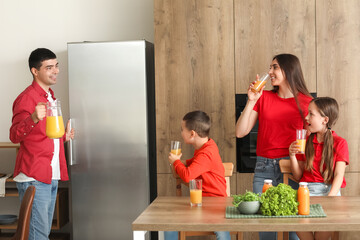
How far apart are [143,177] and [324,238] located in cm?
170

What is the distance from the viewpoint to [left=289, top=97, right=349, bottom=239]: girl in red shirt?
106 inches

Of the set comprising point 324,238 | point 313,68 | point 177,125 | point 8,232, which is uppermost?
point 313,68

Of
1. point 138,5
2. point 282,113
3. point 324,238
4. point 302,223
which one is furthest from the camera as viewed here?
point 138,5

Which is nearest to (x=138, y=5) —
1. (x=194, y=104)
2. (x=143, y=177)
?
(x=194, y=104)

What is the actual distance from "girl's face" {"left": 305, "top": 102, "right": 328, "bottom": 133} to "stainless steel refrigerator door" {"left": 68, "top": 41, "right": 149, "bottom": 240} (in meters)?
1.47

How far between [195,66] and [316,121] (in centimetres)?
123

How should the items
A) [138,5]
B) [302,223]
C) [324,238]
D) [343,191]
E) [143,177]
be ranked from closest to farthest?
1. [302,223]
2. [324,238]
3. [343,191]
4. [143,177]
5. [138,5]

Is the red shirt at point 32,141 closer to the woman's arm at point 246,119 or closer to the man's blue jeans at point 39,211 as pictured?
the man's blue jeans at point 39,211

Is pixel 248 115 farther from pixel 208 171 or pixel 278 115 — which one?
pixel 208 171

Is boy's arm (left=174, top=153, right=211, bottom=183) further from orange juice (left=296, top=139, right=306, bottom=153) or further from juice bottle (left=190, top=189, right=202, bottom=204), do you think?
orange juice (left=296, top=139, right=306, bottom=153)

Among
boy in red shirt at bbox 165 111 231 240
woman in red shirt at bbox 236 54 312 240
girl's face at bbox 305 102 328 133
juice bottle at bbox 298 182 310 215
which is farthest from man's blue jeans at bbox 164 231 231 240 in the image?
girl's face at bbox 305 102 328 133

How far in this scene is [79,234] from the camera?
400 centimetres

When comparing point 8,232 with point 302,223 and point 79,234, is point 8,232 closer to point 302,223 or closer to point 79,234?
point 79,234

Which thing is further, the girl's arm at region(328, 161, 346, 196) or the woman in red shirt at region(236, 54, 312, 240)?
the woman in red shirt at region(236, 54, 312, 240)
